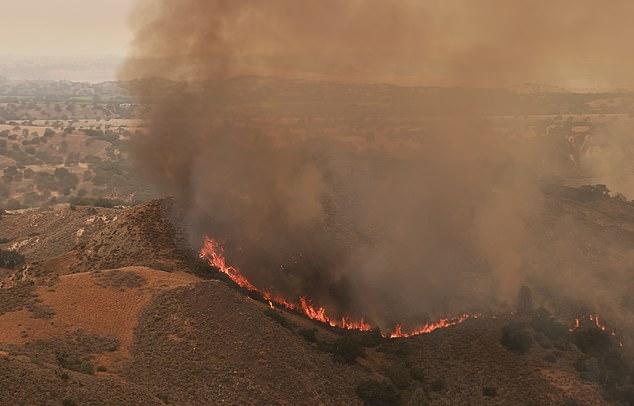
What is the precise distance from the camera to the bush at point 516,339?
1220 inches

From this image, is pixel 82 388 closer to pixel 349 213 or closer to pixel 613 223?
pixel 349 213

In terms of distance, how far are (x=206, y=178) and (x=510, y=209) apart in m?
29.2

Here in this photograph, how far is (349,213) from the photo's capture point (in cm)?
4959

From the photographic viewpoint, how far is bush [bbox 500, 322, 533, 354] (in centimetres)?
3099

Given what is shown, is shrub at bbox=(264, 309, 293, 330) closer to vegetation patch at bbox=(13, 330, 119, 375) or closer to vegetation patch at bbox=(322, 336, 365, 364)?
vegetation patch at bbox=(322, 336, 365, 364)

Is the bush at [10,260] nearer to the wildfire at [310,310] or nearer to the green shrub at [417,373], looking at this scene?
the wildfire at [310,310]

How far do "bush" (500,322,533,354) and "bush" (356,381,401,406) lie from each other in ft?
29.5

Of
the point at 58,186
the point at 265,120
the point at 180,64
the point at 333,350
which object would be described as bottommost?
the point at 58,186

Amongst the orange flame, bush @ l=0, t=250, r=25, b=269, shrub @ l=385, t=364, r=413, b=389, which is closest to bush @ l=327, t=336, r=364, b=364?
shrub @ l=385, t=364, r=413, b=389

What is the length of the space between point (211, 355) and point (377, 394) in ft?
23.6

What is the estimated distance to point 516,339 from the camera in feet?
102

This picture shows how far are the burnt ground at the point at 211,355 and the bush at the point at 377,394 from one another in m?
0.06

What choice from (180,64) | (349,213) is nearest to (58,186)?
(180,64)

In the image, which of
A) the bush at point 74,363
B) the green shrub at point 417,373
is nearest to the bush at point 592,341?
the green shrub at point 417,373
